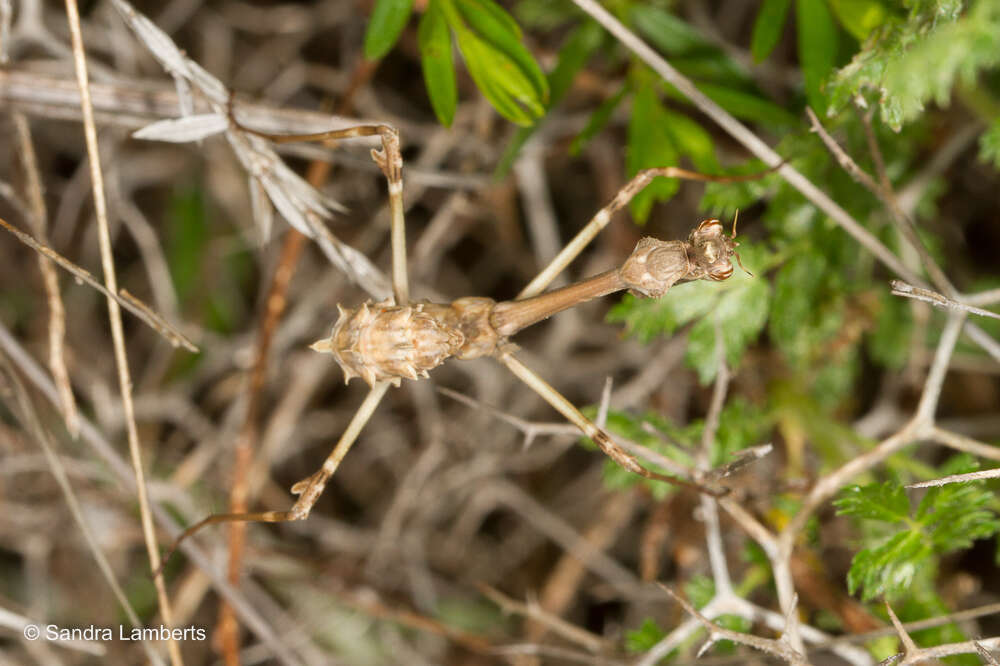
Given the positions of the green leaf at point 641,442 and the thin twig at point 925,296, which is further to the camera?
the green leaf at point 641,442

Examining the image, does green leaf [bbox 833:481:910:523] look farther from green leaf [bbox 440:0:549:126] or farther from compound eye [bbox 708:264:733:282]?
green leaf [bbox 440:0:549:126]

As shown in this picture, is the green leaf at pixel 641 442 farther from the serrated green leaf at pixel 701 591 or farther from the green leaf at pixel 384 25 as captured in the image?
the green leaf at pixel 384 25

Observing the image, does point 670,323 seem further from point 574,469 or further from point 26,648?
point 26,648

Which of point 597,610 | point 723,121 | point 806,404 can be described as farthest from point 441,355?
point 597,610

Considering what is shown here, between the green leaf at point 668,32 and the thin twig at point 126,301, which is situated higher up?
the green leaf at point 668,32

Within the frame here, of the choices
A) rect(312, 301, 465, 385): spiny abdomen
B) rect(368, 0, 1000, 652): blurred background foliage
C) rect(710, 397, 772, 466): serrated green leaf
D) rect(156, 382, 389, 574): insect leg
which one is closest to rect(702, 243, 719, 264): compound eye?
rect(368, 0, 1000, 652): blurred background foliage

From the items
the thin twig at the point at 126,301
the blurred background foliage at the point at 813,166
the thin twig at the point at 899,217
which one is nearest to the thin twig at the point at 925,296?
the thin twig at the point at 899,217

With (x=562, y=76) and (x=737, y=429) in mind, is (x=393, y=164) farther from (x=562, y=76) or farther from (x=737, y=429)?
(x=737, y=429)
